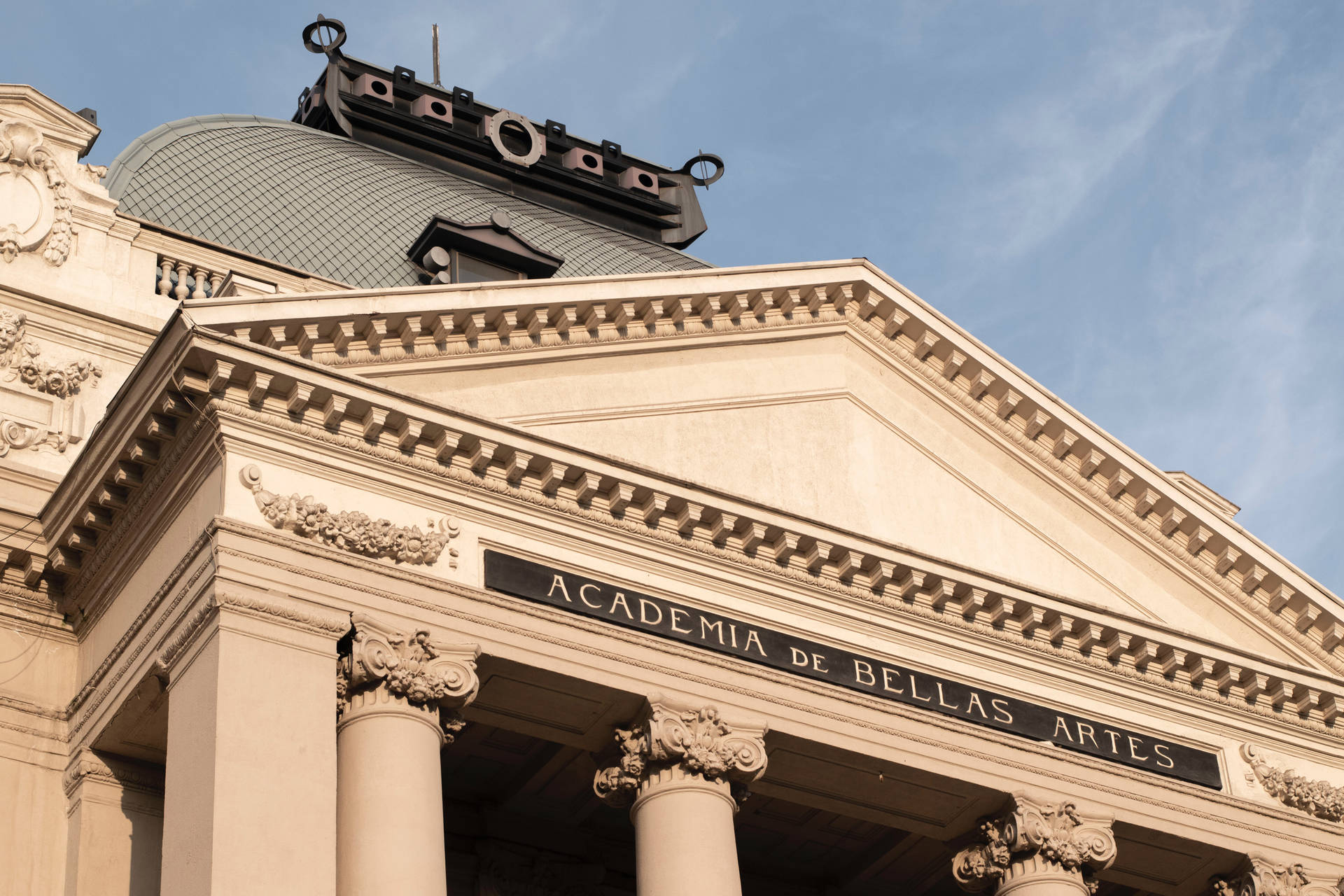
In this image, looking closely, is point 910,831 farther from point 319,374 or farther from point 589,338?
point 319,374

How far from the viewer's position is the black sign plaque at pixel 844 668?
2478cm

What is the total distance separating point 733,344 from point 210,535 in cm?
898

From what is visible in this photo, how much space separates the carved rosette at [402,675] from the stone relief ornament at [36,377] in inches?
275

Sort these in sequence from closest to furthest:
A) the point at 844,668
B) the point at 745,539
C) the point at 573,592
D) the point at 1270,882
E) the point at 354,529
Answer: the point at 354,529
the point at 573,592
the point at 745,539
the point at 844,668
the point at 1270,882

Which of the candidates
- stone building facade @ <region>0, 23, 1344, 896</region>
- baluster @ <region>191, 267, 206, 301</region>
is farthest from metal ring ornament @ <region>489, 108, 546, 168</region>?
baluster @ <region>191, 267, 206, 301</region>

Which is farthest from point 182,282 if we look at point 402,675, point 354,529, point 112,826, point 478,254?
point 402,675

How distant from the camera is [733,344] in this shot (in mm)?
28984

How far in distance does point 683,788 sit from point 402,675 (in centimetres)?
379

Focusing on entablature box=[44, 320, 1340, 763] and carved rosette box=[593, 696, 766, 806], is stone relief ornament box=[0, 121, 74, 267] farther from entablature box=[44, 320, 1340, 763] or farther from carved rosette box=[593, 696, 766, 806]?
carved rosette box=[593, 696, 766, 806]

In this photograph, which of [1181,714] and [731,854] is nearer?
[731,854]

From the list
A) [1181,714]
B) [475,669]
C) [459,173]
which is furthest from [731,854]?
[459,173]

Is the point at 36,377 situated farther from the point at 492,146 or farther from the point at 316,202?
the point at 492,146

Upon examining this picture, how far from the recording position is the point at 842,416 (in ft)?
96.3

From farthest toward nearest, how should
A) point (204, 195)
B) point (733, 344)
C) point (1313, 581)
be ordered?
point (204, 195), point (1313, 581), point (733, 344)
